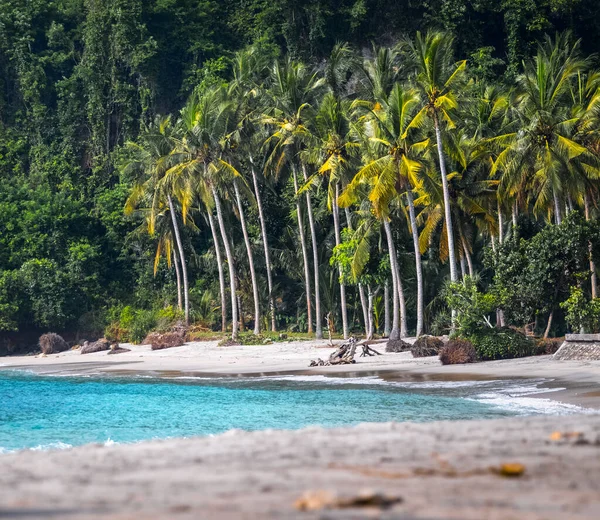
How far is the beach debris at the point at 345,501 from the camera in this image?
4.85m

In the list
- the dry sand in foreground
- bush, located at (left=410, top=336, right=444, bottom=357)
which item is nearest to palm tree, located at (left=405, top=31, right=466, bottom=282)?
bush, located at (left=410, top=336, right=444, bottom=357)

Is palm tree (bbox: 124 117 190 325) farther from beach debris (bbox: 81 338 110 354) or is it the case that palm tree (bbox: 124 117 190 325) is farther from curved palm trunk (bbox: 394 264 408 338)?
curved palm trunk (bbox: 394 264 408 338)

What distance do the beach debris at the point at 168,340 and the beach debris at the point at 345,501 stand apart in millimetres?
36809

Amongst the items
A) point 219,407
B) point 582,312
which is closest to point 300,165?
point 582,312

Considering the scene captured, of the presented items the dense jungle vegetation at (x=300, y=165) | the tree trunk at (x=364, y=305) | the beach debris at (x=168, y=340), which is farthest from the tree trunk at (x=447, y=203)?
the beach debris at (x=168, y=340)

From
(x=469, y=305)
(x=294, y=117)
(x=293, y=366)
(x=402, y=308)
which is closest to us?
(x=469, y=305)

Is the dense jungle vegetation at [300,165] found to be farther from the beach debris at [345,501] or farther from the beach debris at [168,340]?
the beach debris at [345,501]

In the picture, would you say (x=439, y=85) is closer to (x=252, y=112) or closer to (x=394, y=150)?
(x=394, y=150)

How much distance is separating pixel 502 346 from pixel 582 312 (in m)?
2.46

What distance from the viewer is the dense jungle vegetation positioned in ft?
101

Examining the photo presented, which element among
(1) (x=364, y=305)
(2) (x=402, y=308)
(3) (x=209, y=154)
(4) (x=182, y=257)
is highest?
(3) (x=209, y=154)

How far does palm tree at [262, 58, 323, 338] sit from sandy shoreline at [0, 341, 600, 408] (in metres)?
5.45

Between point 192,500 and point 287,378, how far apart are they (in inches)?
824

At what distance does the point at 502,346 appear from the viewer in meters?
26.3
